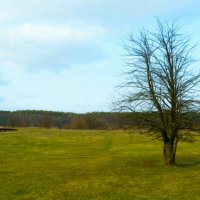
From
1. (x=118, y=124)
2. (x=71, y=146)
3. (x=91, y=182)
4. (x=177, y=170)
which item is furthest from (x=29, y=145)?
(x=91, y=182)

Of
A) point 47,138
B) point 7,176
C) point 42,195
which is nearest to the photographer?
point 42,195

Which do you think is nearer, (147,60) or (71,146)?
(147,60)

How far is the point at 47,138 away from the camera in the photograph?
81875 millimetres

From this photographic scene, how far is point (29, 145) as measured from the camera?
7094 centimetres

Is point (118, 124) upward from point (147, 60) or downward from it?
downward

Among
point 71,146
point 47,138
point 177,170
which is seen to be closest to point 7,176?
point 177,170

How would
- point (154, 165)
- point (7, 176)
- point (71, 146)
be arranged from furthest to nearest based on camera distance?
1. point (71, 146)
2. point (154, 165)
3. point (7, 176)

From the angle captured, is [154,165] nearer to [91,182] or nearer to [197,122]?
[197,122]

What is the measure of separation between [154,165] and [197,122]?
17.6 feet

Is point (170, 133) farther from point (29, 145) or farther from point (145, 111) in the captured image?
point (29, 145)

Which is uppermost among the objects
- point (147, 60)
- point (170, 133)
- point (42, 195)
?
point (147, 60)

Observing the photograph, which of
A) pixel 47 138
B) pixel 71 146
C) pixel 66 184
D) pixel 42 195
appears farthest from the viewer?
pixel 47 138

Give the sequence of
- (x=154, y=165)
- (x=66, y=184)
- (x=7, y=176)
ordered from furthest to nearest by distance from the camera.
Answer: (x=154, y=165) < (x=7, y=176) < (x=66, y=184)

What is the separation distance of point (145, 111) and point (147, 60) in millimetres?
4200
